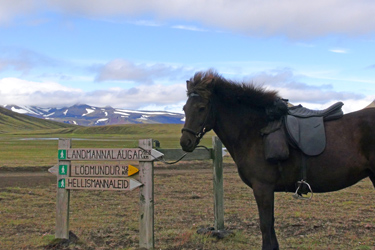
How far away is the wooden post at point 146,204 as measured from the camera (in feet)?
21.8

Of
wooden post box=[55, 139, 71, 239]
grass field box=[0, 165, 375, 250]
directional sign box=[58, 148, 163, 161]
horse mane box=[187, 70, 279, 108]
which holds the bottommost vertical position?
grass field box=[0, 165, 375, 250]

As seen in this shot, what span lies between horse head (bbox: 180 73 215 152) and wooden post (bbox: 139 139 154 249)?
70.4 inches

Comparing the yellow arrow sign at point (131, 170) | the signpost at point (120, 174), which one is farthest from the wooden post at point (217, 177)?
the yellow arrow sign at point (131, 170)

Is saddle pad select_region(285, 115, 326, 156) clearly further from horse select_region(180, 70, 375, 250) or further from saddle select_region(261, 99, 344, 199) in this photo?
horse select_region(180, 70, 375, 250)

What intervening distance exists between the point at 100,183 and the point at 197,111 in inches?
113

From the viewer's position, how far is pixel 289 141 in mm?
5121

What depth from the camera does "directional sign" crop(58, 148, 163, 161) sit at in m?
6.76

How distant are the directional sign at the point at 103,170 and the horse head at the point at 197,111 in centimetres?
208

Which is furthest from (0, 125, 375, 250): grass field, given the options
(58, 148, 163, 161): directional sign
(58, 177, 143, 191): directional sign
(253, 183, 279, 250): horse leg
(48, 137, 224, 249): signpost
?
(58, 148, 163, 161): directional sign

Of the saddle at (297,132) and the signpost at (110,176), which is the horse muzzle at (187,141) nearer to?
the saddle at (297,132)

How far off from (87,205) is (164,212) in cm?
279

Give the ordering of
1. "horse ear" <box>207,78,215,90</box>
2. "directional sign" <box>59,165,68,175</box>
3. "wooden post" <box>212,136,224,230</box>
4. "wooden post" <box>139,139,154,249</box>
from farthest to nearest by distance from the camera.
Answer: "wooden post" <box>212,136,224,230</box> → "directional sign" <box>59,165,68,175</box> → "wooden post" <box>139,139,154,249</box> → "horse ear" <box>207,78,215,90</box>

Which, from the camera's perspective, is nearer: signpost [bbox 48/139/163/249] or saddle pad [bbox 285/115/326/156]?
saddle pad [bbox 285/115/326/156]

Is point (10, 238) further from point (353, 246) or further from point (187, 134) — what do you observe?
point (353, 246)
